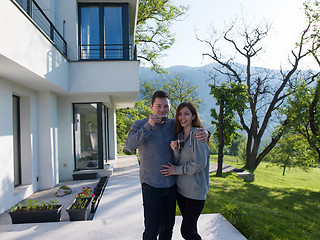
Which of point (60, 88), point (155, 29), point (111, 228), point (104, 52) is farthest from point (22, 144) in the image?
point (155, 29)

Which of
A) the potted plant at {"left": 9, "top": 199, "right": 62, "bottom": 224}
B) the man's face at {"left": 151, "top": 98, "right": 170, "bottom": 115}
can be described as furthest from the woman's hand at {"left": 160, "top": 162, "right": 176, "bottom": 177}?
the potted plant at {"left": 9, "top": 199, "right": 62, "bottom": 224}

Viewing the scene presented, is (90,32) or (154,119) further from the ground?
(90,32)

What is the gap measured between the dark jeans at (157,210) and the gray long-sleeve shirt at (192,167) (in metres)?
0.13

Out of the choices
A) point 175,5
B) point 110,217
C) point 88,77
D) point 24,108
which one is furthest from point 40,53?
point 175,5

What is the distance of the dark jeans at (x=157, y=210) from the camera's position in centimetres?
228

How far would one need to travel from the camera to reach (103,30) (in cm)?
845

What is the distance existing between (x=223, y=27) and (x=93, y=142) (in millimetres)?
16359

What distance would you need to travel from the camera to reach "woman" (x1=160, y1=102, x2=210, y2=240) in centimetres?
229

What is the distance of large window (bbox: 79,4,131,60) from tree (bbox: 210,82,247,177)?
5.46 meters

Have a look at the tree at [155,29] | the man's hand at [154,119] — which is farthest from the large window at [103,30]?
the tree at [155,29]

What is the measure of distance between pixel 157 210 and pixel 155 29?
18.4 m

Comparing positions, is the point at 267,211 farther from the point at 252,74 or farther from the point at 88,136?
the point at 252,74

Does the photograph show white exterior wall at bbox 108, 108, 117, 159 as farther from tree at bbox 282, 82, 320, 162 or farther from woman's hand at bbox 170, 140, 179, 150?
woman's hand at bbox 170, 140, 179, 150

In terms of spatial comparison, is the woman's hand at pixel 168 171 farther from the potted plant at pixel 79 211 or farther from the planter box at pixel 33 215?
the planter box at pixel 33 215
